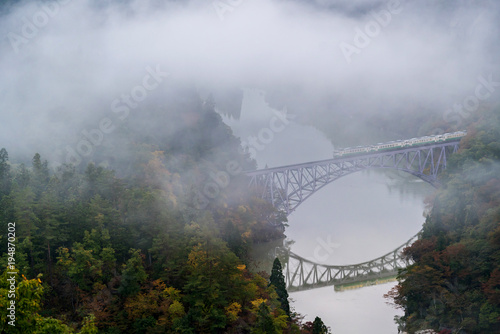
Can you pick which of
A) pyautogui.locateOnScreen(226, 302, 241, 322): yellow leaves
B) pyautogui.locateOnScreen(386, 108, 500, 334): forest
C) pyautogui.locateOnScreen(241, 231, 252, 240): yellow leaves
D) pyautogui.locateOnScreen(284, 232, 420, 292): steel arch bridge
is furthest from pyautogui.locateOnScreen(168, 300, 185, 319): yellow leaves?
pyautogui.locateOnScreen(241, 231, 252, 240): yellow leaves

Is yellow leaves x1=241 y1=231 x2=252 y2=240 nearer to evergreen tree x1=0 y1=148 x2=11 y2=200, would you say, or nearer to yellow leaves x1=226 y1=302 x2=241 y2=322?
yellow leaves x1=226 y1=302 x2=241 y2=322

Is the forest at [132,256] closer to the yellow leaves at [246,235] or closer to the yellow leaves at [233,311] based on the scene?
the yellow leaves at [233,311]

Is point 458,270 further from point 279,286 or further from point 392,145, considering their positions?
point 392,145

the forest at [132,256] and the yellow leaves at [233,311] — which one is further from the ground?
the forest at [132,256]

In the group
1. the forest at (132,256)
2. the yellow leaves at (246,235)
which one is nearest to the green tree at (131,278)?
the forest at (132,256)

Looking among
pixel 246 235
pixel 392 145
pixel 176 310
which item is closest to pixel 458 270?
pixel 176 310
